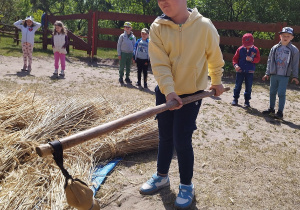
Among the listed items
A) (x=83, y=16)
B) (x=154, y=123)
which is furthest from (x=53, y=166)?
(x=83, y=16)

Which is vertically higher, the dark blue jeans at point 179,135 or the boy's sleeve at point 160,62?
the boy's sleeve at point 160,62

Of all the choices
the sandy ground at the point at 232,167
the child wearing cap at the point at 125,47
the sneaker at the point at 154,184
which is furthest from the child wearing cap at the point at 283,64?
the child wearing cap at the point at 125,47

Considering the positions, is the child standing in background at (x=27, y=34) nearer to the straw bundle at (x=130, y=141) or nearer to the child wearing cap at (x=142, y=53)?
the child wearing cap at (x=142, y=53)

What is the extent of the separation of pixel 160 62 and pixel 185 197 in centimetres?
115

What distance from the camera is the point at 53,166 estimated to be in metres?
2.80

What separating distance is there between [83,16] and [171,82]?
1226 centimetres

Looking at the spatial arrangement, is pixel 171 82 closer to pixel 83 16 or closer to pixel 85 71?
pixel 85 71

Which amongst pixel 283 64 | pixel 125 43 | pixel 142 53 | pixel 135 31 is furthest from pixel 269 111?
pixel 135 31

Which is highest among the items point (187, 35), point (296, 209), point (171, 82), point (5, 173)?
point (187, 35)

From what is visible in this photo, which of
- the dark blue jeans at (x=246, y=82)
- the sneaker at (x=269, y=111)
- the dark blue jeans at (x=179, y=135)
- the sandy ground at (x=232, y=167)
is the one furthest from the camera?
the dark blue jeans at (x=246, y=82)

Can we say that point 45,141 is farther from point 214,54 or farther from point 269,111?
point 269,111

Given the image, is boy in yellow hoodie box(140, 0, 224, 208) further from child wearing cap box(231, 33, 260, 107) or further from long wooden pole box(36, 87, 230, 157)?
child wearing cap box(231, 33, 260, 107)

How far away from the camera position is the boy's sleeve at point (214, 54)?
2.43 m

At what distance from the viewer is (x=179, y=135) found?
2.56 m
